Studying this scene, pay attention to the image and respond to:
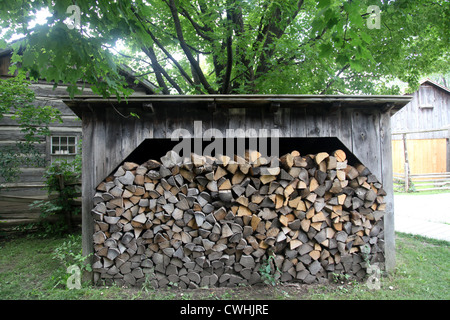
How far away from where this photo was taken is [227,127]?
3.92 meters

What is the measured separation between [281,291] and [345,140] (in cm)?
235

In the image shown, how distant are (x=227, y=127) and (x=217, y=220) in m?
1.34

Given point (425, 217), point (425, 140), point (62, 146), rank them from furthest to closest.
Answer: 1. point (425, 140)
2. point (62, 146)
3. point (425, 217)

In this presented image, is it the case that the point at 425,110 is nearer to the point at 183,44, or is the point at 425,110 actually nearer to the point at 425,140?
the point at 425,140

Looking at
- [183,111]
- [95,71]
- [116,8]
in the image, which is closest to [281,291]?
[183,111]

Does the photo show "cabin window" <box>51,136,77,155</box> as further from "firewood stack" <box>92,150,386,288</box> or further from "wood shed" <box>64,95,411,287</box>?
"firewood stack" <box>92,150,386,288</box>

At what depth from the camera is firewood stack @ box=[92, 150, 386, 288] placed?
142 inches

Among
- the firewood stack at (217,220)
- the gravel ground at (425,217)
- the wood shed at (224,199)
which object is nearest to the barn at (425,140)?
the gravel ground at (425,217)

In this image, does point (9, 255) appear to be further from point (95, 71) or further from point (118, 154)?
point (95, 71)

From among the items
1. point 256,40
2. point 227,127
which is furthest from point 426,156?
point 227,127

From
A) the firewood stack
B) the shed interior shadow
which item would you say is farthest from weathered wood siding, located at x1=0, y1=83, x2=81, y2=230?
the firewood stack

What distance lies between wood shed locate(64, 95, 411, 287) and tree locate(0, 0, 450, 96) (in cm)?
70

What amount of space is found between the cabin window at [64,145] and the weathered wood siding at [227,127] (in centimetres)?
532
